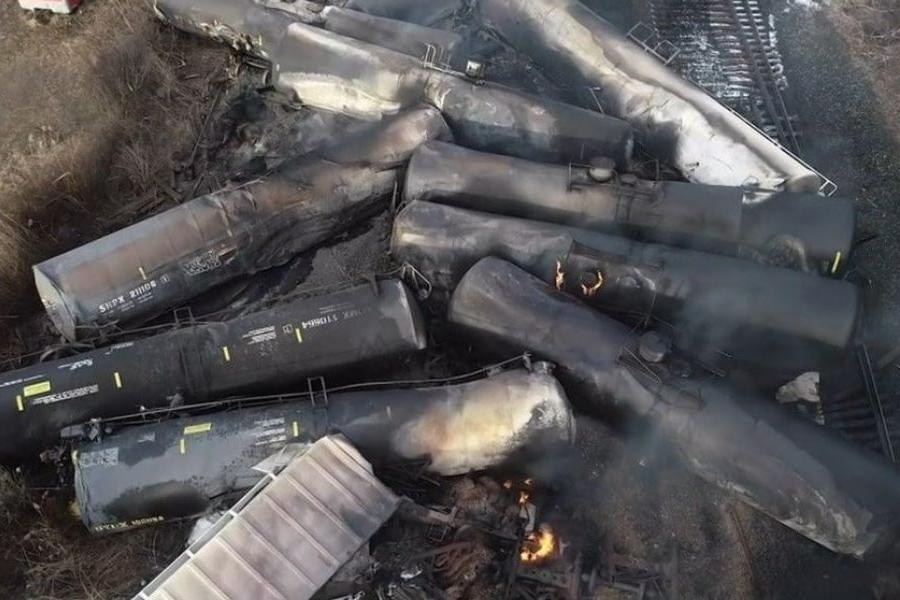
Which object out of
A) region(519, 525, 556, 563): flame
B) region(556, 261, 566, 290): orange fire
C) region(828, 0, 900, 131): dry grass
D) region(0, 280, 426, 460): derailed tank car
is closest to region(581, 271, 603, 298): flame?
region(556, 261, 566, 290): orange fire

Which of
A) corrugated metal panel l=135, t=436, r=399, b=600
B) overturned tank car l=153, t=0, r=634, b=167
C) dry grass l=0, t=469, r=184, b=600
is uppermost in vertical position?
overturned tank car l=153, t=0, r=634, b=167

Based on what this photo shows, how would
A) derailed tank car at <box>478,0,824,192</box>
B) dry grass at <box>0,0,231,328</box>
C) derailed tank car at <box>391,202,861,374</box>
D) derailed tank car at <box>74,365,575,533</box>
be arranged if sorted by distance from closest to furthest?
derailed tank car at <box>74,365,575,533</box> → derailed tank car at <box>391,202,861,374</box> → derailed tank car at <box>478,0,824,192</box> → dry grass at <box>0,0,231,328</box>

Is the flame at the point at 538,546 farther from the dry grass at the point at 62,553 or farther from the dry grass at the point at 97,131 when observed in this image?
the dry grass at the point at 97,131

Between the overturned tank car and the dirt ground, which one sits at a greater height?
the overturned tank car

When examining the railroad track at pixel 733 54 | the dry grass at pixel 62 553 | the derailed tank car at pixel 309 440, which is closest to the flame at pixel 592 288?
the derailed tank car at pixel 309 440

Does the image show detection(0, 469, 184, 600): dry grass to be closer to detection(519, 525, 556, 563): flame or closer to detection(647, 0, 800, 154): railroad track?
detection(519, 525, 556, 563): flame

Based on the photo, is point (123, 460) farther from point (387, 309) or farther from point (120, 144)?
point (120, 144)
